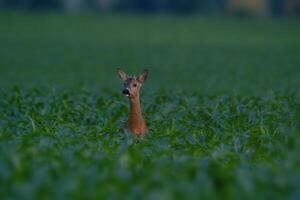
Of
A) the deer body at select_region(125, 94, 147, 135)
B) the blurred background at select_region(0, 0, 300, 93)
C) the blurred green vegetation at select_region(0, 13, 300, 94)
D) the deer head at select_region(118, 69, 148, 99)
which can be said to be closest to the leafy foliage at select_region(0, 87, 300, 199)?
the deer body at select_region(125, 94, 147, 135)

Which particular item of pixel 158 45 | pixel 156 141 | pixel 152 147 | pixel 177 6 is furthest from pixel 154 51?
pixel 177 6

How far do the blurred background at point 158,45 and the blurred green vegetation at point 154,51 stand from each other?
0.05 metres

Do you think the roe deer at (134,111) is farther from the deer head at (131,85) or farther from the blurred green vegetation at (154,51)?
the blurred green vegetation at (154,51)

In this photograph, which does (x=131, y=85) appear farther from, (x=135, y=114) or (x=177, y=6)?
(x=177, y=6)

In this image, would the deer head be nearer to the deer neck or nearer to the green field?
the deer neck

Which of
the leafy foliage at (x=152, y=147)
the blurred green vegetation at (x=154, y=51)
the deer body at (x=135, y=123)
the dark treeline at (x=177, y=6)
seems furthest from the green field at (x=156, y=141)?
the dark treeline at (x=177, y=6)

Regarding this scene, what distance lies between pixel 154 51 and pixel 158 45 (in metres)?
5.39

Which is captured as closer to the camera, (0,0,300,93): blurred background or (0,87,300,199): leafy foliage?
(0,87,300,199): leafy foliage

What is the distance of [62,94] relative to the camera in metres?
18.2

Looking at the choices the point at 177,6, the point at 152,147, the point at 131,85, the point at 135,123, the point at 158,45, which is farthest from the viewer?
the point at 177,6

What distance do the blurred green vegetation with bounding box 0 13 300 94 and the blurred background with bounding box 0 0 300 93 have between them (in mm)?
51

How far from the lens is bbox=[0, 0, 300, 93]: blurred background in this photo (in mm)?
35250

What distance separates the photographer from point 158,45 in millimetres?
59188

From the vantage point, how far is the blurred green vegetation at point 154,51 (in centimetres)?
3450
